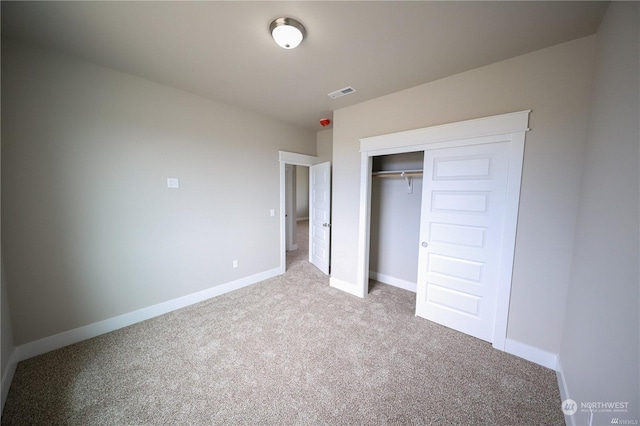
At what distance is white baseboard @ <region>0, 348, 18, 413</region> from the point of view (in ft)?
4.98

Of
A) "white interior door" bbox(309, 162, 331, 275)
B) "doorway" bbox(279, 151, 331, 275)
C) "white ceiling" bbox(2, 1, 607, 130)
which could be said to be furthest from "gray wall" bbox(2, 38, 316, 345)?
"white interior door" bbox(309, 162, 331, 275)

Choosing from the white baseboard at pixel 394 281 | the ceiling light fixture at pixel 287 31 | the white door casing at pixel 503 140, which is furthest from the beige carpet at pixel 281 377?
the ceiling light fixture at pixel 287 31

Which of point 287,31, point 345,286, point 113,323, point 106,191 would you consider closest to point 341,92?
point 287,31

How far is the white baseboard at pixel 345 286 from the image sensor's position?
3.22 meters

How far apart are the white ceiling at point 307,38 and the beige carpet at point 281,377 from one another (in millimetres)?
2663

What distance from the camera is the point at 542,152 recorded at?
1.88 meters

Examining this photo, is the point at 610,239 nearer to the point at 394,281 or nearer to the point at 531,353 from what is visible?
the point at 531,353

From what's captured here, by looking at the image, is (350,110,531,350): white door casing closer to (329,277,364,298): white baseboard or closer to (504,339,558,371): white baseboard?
(504,339,558,371): white baseboard

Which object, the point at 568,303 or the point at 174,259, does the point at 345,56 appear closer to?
the point at 568,303

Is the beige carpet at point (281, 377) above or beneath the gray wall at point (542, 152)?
beneath

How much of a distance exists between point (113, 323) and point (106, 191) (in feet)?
4.57

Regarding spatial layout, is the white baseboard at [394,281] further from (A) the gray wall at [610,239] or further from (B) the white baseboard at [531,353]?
(A) the gray wall at [610,239]

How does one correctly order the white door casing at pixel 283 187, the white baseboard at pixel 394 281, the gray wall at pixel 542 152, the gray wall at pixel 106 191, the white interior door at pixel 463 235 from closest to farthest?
the gray wall at pixel 542 152, the gray wall at pixel 106 191, the white interior door at pixel 463 235, the white baseboard at pixel 394 281, the white door casing at pixel 283 187

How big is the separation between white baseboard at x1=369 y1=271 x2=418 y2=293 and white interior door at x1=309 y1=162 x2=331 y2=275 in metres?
0.83
